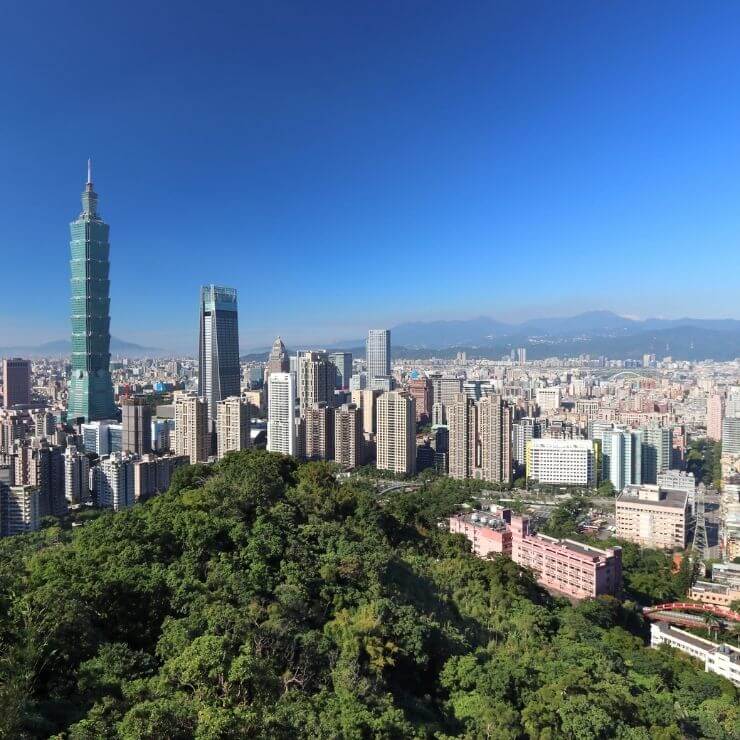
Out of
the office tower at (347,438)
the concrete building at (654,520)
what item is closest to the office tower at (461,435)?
the office tower at (347,438)

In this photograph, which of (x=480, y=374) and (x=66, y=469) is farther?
(x=480, y=374)

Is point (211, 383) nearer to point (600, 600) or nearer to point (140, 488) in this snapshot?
point (140, 488)

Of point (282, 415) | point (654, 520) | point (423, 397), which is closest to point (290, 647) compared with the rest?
point (654, 520)

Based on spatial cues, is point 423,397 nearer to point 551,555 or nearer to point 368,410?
point 368,410

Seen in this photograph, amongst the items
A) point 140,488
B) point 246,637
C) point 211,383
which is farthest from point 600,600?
point 211,383

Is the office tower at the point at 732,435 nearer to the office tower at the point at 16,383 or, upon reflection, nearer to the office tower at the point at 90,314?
the office tower at the point at 90,314
